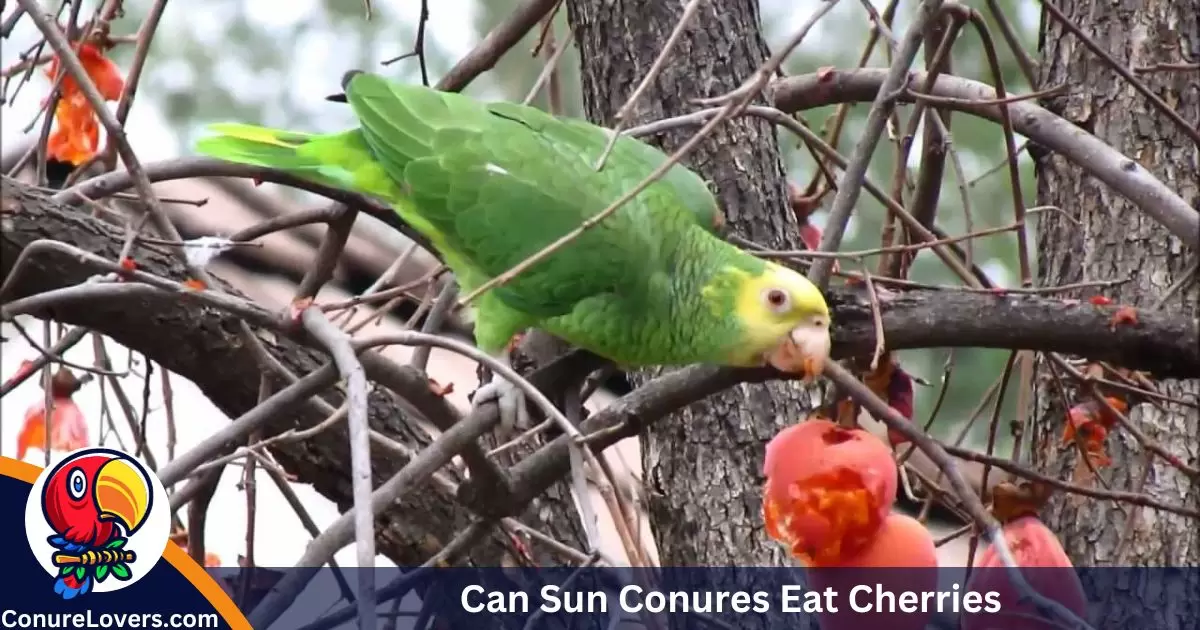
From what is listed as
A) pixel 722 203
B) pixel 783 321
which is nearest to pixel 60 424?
pixel 722 203

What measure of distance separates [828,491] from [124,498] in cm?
79

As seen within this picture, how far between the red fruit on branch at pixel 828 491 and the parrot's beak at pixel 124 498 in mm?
707

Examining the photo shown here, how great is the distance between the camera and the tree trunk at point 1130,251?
6.27 feet

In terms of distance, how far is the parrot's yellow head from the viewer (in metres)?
1.36

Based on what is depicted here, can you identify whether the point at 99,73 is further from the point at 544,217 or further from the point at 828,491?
the point at 828,491

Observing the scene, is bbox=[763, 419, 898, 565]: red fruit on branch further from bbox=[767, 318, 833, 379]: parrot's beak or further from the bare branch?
the bare branch

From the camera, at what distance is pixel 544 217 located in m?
1.72

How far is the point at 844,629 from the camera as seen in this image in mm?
1204

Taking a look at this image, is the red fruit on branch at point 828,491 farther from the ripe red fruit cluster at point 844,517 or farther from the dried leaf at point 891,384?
the dried leaf at point 891,384

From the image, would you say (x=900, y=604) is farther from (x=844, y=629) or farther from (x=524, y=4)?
(x=524, y=4)

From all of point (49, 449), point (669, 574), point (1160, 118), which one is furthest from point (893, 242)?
point (49, 449)

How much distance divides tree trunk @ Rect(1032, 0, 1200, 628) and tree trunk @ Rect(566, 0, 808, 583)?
0.46 m

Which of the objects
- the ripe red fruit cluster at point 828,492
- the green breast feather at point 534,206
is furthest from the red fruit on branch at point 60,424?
the ripe red fruit cluster at point 828,492

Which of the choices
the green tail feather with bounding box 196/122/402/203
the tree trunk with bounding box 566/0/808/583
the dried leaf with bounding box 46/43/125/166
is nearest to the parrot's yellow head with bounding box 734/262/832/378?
the tree trunk with bounding box 566/0/808/583
